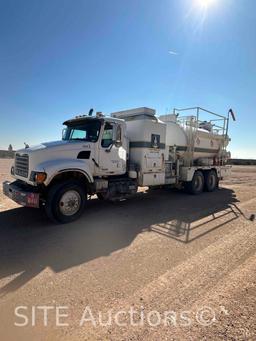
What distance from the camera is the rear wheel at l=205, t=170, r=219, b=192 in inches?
482

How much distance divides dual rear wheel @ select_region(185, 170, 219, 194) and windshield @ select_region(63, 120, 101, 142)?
5777 millimetres

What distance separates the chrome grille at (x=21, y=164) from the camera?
6.32 meters

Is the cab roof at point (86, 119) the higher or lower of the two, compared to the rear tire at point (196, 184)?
higher

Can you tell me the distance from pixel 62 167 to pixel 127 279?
11.5 ft

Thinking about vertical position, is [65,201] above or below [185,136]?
below

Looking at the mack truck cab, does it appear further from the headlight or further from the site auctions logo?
the site auctions logo

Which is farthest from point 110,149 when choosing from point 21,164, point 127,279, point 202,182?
point 202,182

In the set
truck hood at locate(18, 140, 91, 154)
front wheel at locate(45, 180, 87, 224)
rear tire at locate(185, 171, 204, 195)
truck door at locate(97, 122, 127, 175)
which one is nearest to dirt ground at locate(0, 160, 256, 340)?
front wheel at locate(45, 180, 87, 224)

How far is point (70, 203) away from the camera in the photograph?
650 centimetres

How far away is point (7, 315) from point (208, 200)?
8.60m

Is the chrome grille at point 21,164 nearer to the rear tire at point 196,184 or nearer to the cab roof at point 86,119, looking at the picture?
the cab roof at point 86,119

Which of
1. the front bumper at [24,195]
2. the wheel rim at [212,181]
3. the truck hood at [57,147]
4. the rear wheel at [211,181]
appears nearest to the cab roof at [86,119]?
the truck hood at [57,147]

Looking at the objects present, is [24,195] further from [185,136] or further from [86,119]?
[185,136]

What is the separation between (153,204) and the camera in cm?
886
